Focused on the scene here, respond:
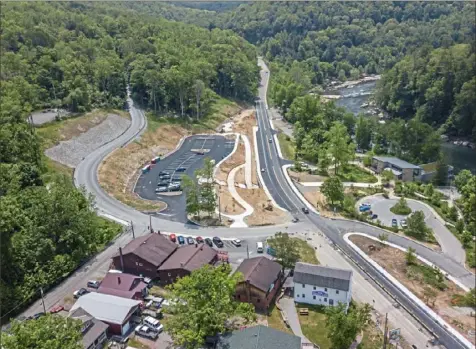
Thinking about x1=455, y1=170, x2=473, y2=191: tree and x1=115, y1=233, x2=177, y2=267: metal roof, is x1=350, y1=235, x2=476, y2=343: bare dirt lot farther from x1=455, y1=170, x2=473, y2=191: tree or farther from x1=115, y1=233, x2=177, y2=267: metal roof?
x1=455, y1=170, x2=473, y2=191: tree

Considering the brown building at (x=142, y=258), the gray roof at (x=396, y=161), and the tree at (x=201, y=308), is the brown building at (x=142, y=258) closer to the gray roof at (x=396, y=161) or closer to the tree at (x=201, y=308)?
the tree at (x=201, y=308)

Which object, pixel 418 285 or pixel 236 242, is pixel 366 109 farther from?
pixel 418 285

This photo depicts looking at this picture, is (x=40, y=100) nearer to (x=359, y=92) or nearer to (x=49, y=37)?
(x=49, y=37)

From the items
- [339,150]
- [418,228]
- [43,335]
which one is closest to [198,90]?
[339,150]

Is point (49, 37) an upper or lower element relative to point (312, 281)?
upper

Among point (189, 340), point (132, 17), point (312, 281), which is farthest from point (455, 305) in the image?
point (132, 17)

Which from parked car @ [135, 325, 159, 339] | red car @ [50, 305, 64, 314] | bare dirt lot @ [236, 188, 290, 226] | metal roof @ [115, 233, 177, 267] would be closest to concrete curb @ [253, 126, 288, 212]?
bare dirt lot @ [236, 188, 290, 226]
